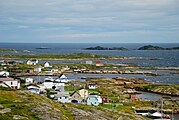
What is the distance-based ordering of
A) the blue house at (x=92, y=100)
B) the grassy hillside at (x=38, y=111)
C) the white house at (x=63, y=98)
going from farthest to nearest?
the blue house at (x=92, y=100) → the white house at (x=63, y=98) → the grassy hillside at (x=38, y=111)

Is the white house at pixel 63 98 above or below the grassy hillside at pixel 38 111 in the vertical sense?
below

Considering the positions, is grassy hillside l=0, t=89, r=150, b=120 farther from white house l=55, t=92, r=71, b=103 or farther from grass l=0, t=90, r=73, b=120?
white house l=55, t=92, r=71, b=103

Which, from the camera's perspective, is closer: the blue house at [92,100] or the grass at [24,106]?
the grass at [24,106]

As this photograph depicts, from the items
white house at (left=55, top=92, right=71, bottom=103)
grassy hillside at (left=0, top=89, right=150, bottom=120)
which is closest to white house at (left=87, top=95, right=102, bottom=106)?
white house at (left=55, top=92, right=71, bottom=103)

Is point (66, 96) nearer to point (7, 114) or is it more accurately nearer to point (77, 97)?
point (77, 97)

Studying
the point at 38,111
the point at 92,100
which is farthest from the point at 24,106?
the point at 92,100

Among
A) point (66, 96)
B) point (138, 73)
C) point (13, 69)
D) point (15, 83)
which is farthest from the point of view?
point (138, 73)

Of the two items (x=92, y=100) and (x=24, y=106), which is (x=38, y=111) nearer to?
(x=24, y=106)

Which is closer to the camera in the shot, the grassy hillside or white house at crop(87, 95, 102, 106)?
the grassy hillside

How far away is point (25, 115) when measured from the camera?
36281mm

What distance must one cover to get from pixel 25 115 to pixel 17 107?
136 inches

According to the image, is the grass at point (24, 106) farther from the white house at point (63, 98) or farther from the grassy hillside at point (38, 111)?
the white house at point (63, 98)

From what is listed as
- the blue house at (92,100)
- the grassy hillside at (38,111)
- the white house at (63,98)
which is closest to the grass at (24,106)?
the grassy hillside at (38,111)

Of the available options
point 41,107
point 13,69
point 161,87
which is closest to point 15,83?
point 41,107
